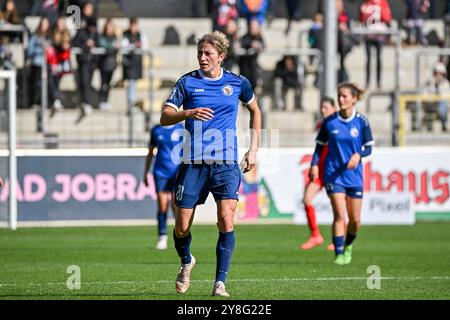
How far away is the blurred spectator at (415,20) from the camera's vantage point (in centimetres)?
3194

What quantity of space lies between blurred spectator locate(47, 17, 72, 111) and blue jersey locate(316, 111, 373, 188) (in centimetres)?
1131

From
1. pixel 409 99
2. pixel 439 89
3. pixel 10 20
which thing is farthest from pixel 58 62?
pixel 439 89

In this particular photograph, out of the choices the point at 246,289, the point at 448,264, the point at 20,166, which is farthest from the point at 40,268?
the point at 20,166

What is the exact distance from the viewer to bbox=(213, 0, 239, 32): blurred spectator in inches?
1150

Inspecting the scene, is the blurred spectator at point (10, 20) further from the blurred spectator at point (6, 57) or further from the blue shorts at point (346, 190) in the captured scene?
the blue shorts at point (346, 190)

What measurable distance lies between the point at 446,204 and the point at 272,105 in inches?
225

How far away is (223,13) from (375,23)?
13.4ft

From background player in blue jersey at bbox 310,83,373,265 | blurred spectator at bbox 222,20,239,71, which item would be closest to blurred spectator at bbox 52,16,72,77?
blurred spectator at bbox 222,20,239,71

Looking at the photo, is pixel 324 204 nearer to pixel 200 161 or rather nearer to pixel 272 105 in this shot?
pixel 272 105

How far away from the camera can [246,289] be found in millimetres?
12883

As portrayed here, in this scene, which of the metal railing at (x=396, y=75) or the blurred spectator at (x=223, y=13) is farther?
the blurred spectator at (x=223, y=13)

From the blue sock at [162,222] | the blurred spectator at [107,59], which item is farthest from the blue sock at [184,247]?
the blurred spectator at [107,59]

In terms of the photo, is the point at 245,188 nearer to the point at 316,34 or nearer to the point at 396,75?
the point at 396,75

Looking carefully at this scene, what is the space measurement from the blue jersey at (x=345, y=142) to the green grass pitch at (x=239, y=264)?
1.27m
